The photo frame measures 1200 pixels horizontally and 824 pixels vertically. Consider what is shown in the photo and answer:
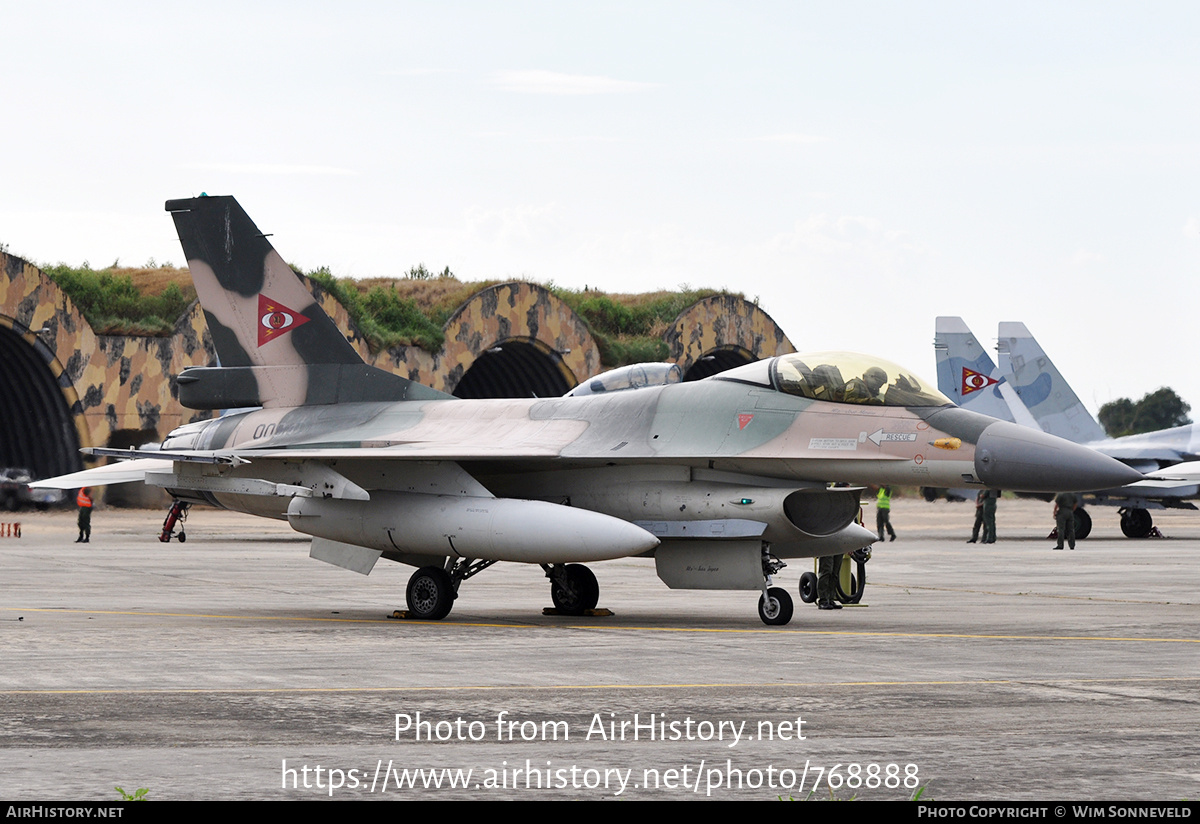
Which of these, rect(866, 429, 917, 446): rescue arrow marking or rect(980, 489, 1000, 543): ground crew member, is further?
rect(980, 489, 1000, 543): ground crew member

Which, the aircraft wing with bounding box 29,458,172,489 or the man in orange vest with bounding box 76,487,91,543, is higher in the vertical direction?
the aircraft wing with bounding box 29,458,172,489

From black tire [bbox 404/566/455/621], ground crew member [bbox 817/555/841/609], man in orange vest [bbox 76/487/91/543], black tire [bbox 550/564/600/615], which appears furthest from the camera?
man in orange vest [bbox 76/487/91/543]

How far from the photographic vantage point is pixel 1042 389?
41.4 m

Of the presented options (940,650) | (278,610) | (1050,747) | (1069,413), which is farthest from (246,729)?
(1069,413)

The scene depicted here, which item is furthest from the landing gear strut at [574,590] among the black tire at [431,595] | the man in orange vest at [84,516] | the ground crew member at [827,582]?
the man in orange vest at [84,516]

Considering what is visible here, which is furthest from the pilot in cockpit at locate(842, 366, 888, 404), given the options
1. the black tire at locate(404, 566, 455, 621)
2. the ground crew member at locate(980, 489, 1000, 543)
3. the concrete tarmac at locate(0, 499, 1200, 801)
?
the ground crew member at locate(980, 489, 1000, 543)

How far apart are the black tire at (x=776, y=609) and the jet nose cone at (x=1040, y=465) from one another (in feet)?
7.47

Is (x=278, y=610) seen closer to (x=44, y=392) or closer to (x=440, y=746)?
(x=440, y=746)

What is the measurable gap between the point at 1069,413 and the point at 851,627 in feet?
92.7

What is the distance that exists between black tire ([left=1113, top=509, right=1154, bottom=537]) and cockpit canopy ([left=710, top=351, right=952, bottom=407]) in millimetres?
25538

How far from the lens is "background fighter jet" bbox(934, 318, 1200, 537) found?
3806cm

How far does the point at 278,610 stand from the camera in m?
16.6

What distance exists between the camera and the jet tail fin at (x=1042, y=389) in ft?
134

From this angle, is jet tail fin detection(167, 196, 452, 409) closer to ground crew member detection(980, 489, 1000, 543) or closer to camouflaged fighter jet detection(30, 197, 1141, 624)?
camouflaged fighter jet detection(30, 197, 1141, 624)
